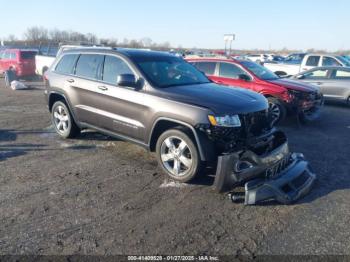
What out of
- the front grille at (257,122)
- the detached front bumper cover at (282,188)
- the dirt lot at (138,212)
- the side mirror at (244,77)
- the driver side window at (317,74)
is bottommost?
the dirt lot at (138,212)

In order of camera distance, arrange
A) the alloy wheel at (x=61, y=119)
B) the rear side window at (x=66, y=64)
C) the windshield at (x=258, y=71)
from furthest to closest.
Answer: the windshield at (x=258, y=71)
the alloy wheel at (x=61, y=119)
the rear side window at (x=66, y=64)

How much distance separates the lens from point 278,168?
423 centimetres

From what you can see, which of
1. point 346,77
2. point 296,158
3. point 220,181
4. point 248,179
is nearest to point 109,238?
point 220,181

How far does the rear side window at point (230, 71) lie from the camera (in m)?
8.83

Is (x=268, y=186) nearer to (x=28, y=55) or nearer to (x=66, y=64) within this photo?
(x=66, y=64)

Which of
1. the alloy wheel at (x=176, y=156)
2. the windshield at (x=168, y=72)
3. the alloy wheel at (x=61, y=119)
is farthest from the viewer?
the alloy wheel at (x=61, y=119)

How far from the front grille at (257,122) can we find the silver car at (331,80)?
292 inches

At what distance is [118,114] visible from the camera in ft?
17.2

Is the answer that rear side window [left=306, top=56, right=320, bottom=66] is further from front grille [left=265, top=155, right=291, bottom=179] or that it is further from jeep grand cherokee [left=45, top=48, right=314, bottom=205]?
front grille [left=265, top=155, right=291, bottom=179]

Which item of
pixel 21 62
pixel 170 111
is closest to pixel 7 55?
pixel 21 62

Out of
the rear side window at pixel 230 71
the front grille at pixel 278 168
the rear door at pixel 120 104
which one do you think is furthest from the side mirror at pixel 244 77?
the front grille at pixel 278 168

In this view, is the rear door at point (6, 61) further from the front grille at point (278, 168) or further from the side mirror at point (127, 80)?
the front grille at point (278, 168)

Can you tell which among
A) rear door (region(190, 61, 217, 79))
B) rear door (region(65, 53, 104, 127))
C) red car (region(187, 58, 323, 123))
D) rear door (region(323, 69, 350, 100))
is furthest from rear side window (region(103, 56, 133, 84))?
rear door (region(323, 69, 350, 100))

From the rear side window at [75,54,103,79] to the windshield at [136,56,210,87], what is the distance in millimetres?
896
